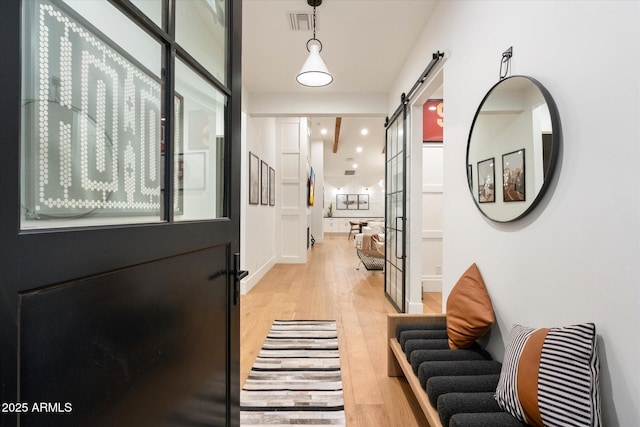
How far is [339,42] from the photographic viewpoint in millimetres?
2762

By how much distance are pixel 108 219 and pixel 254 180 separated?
363 cm

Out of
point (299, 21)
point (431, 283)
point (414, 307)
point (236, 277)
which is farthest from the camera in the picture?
point (431, 283)

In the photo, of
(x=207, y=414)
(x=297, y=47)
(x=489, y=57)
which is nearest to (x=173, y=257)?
(x=207, y=414)

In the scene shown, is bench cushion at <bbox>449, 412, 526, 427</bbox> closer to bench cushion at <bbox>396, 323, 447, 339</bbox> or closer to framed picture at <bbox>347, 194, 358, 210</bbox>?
bench cushion at <bbox>396, 323, 447, 339</bbox>

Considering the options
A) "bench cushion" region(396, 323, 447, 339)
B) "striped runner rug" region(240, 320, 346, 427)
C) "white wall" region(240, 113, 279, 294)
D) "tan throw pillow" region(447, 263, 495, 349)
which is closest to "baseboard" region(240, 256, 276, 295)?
"white wall" region(240, 113, 279, 294)

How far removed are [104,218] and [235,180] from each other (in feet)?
1.94

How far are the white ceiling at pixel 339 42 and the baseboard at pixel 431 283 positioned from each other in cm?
259

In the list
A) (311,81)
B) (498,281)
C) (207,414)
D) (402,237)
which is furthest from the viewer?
(402,237)

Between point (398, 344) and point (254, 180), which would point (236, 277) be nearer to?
point (398, 344)

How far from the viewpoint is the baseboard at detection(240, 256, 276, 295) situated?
152 inches

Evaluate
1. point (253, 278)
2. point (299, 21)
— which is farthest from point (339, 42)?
point (253, 278)

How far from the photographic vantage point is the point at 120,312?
2.08 feet

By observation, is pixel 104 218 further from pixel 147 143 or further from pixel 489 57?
pixel 489 57

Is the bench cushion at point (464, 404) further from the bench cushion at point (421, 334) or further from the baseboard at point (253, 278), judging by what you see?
the baseboard at point (253, 278)
